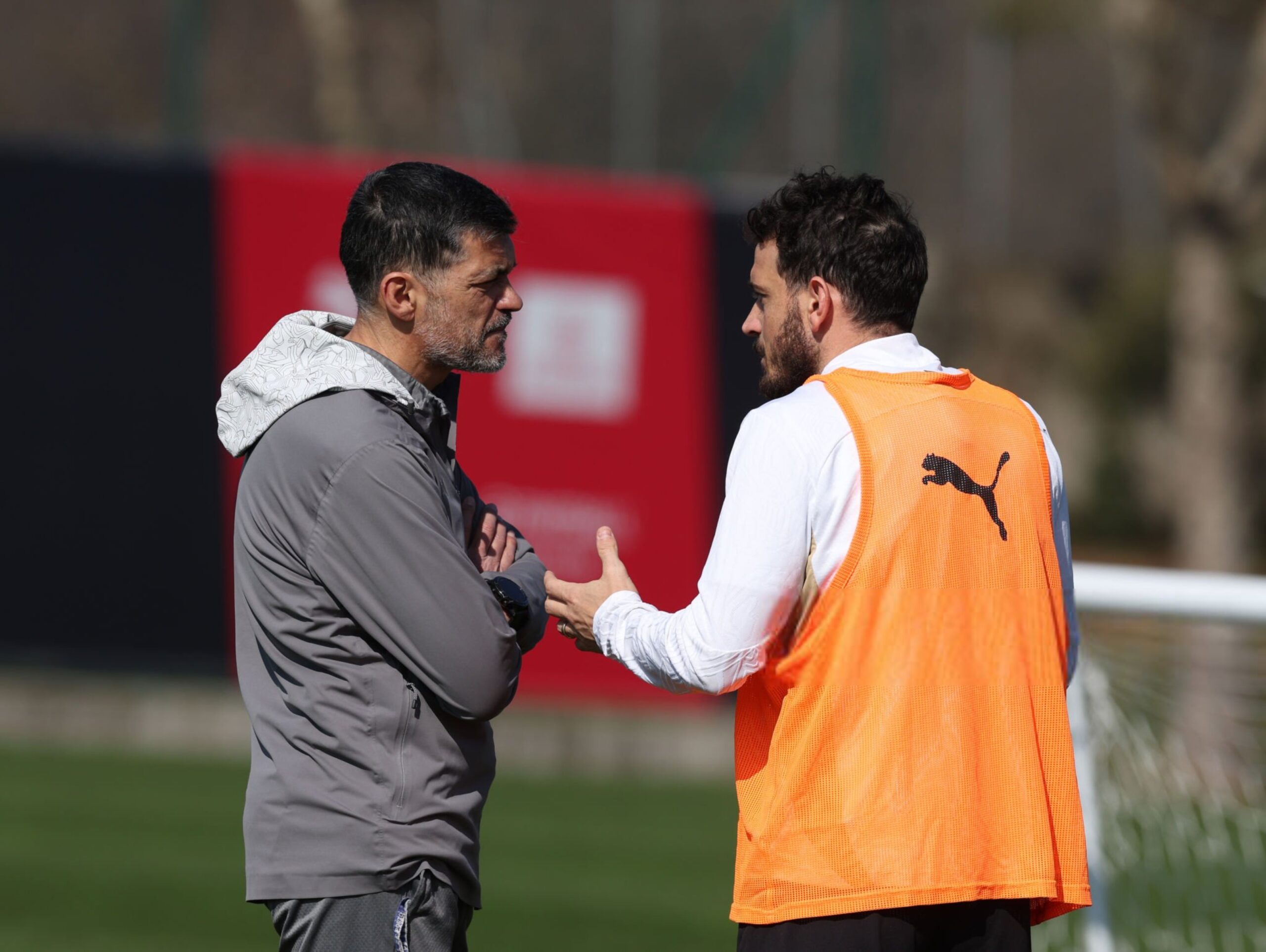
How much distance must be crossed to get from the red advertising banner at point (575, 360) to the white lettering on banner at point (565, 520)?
0.5 inches

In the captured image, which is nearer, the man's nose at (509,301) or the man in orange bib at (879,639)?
the man in orange bib at (879,639)

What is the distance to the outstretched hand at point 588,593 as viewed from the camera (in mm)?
2703

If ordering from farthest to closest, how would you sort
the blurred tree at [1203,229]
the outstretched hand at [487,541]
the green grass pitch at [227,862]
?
the blurred tree at [1203,229] < the green grass pitch at [227,862] < the outstretched hand at [487,541]

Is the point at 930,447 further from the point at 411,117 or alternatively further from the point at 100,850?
the point at 411,117

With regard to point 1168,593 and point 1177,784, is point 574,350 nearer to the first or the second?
point 1177,784

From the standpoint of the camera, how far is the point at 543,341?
35.8 ft

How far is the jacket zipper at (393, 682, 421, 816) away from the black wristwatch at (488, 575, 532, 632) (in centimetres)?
20

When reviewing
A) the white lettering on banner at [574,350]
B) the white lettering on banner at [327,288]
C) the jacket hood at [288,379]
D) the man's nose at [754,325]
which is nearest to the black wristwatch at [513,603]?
the jacket hood at [288,379]

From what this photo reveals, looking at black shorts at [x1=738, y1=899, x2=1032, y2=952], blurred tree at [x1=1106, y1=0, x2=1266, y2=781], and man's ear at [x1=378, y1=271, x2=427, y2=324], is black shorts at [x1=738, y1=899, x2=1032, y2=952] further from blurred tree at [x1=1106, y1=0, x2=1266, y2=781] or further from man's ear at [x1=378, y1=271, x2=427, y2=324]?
blurred tree at [x1=1106, y1=0, x2=1266, y2=781]

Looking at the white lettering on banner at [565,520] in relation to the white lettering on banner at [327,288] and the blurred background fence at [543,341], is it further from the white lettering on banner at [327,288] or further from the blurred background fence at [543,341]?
the white lettering on banner at [327,288]

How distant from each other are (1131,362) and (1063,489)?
16.6m

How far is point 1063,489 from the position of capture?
2.73 m

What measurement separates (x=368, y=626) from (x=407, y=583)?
92 mm

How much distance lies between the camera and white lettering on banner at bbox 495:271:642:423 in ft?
35.7
